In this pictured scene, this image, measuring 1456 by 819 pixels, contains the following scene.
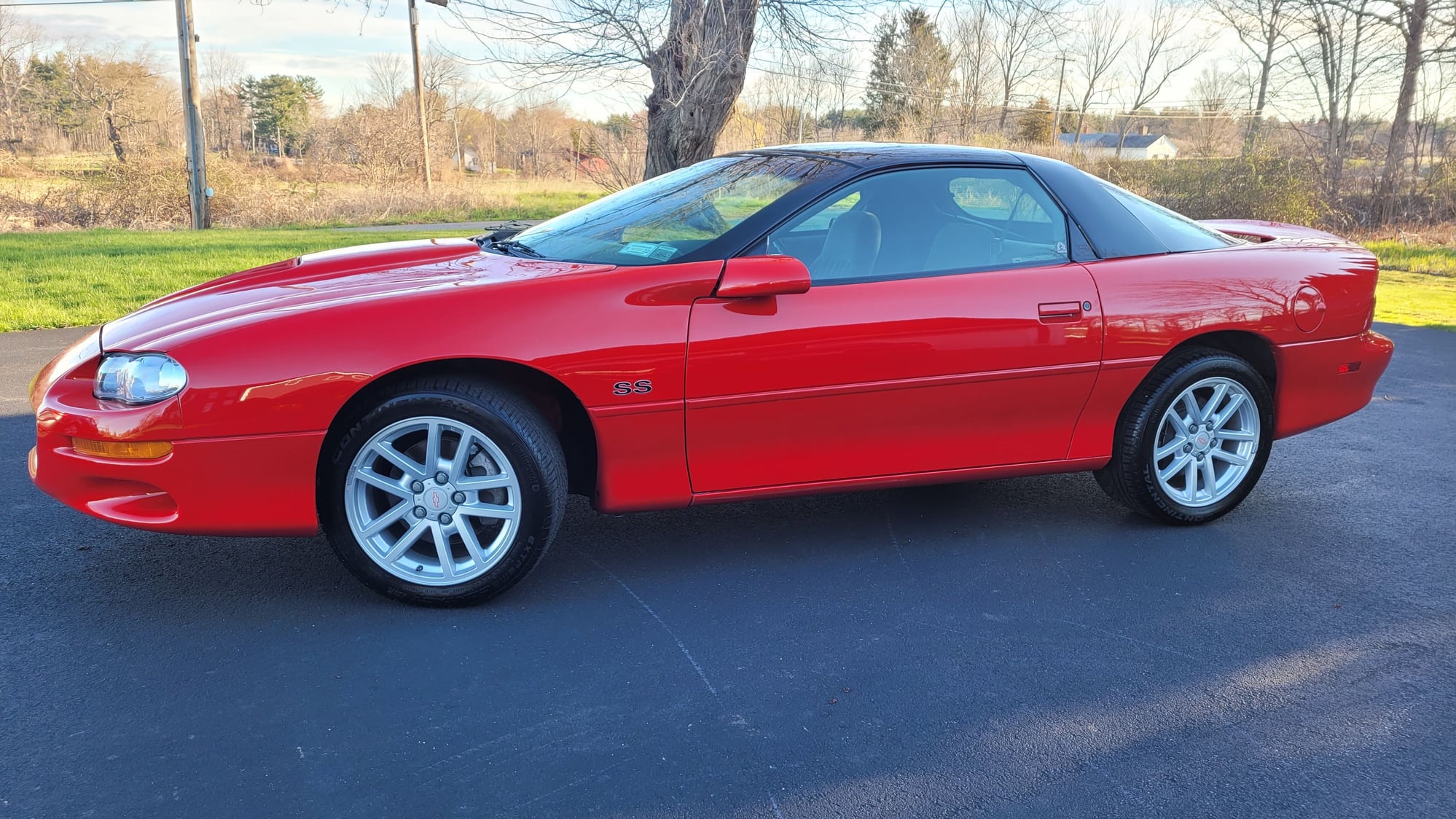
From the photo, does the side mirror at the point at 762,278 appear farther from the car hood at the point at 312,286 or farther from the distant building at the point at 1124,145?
the distant building at the point at 1124,145

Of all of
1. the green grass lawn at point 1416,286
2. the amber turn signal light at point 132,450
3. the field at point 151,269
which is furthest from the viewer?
the green grass lawn at point 1416,286

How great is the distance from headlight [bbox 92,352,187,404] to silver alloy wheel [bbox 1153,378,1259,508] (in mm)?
3430

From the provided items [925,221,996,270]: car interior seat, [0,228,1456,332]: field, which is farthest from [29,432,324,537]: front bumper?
[0,228,1456,332]: field

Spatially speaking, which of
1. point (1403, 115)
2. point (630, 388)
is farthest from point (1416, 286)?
point (630, 388)

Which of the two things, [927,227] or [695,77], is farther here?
[695,77]

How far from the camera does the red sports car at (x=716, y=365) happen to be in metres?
3.03

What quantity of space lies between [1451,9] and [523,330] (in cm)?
2271

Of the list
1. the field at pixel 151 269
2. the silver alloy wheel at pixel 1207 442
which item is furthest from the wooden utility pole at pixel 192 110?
the silver alloy wheel at pixel 1207 442

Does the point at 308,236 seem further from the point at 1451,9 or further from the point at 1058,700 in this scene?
the point at 1451,9

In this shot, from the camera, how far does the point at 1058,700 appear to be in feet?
9.02

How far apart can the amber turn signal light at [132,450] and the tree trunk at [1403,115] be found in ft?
67.5

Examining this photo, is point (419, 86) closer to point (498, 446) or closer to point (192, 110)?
point (192, 110)

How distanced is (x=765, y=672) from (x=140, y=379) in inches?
79.6

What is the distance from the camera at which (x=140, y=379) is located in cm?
298
